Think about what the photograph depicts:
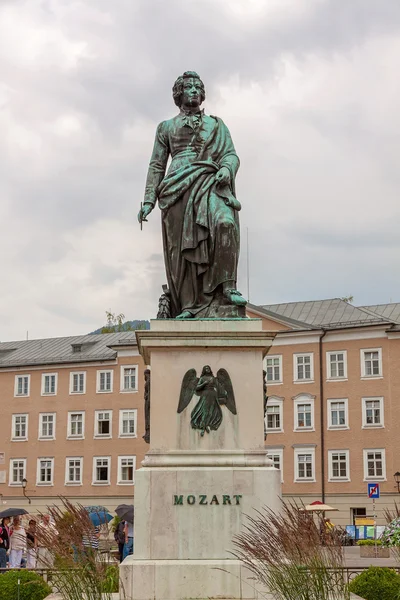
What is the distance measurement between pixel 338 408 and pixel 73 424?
19.8 metres

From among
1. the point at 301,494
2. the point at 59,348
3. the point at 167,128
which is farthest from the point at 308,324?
the point at 167,128

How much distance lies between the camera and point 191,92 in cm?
1180

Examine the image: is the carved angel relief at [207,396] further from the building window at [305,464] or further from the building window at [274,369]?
the building window at [274,369]

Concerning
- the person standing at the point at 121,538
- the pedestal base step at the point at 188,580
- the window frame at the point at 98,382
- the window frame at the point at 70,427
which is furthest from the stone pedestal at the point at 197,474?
the window frame at the point at 70,427

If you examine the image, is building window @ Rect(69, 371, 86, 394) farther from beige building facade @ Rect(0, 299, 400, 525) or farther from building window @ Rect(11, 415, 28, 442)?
building window @ Rect(11, 415, 28, 442)

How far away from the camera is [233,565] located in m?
9.45

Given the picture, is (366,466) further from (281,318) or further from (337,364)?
(281,318)

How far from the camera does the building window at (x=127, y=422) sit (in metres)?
66.0

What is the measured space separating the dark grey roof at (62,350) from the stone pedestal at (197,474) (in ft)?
187

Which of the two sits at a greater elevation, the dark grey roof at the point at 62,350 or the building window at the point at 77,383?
the dark grey roof at the point at 62,350

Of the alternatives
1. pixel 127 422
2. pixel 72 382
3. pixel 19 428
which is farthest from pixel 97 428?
pixel 19 428

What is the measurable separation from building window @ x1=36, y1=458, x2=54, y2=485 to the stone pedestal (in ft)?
194

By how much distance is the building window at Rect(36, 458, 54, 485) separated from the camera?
67.6 m

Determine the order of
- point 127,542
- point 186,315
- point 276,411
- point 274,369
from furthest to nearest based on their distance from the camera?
point 274,369 → point 276,411 → point 127,542 → point 186,315
